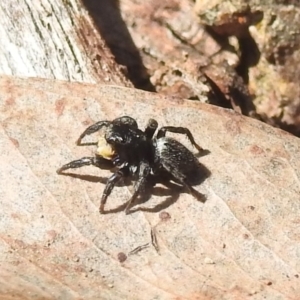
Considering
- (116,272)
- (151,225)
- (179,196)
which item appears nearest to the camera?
(116,272)

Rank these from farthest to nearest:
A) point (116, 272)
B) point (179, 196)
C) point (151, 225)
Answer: point (179, 196) < point (151, 225) < point (116, 272)

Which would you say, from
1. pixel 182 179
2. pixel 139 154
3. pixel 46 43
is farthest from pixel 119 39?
pixel 182 179

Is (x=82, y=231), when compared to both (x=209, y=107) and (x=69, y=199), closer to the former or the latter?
(x=69, y=199)

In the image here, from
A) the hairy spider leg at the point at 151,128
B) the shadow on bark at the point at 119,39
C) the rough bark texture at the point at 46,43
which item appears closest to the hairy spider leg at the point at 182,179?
the hairy spider leg at the point at 151,128

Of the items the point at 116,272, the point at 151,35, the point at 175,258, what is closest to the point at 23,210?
the point at 116,272

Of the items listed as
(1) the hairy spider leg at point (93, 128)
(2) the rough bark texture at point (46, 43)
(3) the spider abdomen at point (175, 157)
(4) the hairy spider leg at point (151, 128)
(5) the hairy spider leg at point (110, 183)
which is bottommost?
(3) the spider abdomen at point (175, 157)

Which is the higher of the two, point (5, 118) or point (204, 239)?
point (5, 118)

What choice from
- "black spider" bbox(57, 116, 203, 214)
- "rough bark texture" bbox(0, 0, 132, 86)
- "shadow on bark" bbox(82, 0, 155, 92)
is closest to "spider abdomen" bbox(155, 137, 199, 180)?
"black spider" bbox(57, 116, 203, 214)

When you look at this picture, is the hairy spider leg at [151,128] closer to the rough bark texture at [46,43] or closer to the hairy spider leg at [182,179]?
the hairy spider leg at [182,179]

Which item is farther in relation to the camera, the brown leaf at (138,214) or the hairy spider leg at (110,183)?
the hairy spider leg at (110,183)
